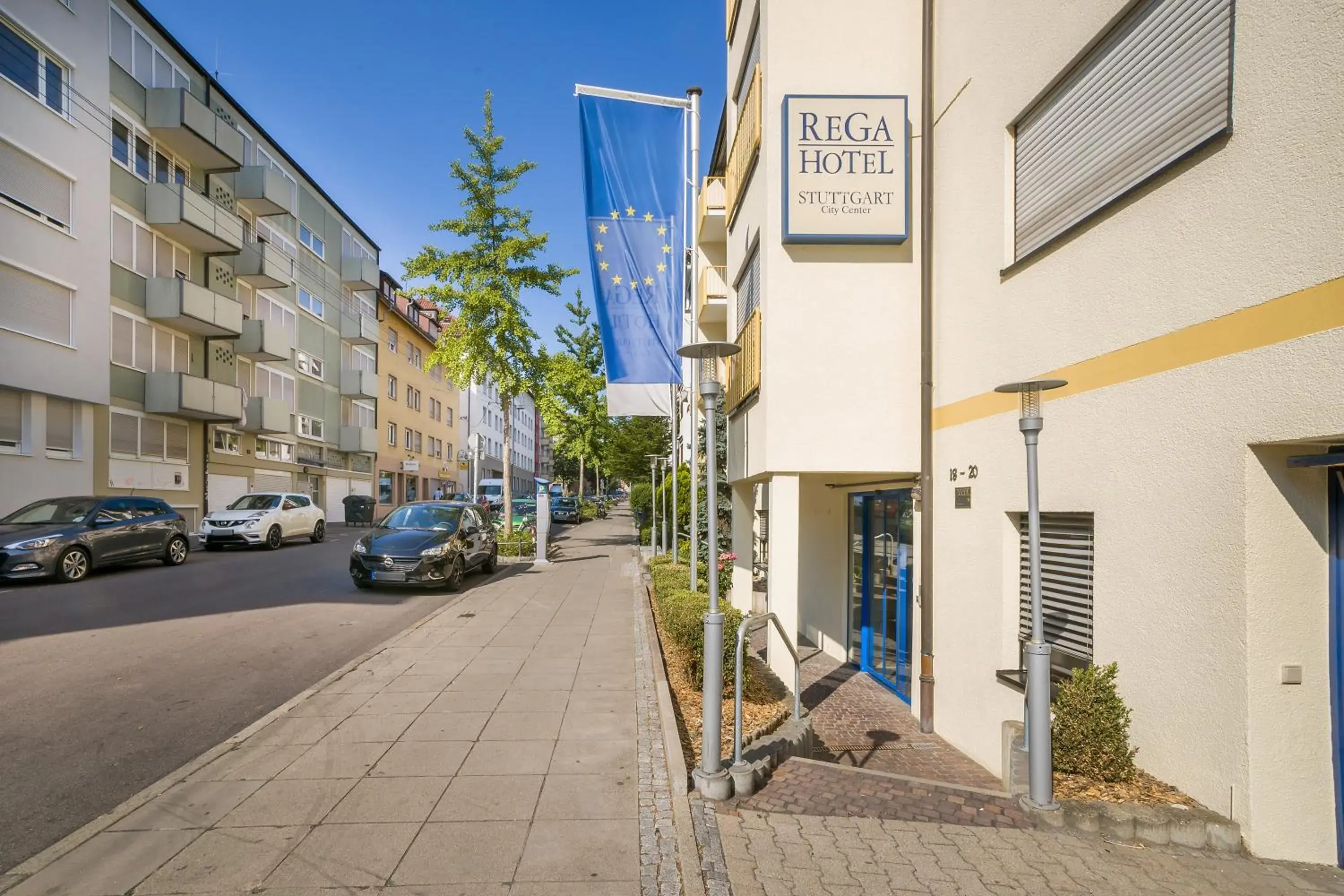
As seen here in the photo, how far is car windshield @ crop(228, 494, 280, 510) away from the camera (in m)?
21.2

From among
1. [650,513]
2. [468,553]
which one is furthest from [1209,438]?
[650,513]

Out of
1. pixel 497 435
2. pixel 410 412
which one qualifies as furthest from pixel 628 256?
pixel 497 435

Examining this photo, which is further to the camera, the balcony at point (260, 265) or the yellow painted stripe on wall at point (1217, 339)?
the balcony at point (260, 265)

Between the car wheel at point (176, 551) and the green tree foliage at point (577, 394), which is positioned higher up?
the green tree foliage at point (577, 394)

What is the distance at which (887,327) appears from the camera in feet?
26.1

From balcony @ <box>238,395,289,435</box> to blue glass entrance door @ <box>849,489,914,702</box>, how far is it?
24.1m

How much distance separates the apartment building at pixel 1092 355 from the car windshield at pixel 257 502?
16785 mm

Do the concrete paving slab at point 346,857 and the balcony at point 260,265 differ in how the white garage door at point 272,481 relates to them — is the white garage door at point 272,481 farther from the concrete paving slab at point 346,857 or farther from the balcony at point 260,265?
the concrete paving slab at point 346,857

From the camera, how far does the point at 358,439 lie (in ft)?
123

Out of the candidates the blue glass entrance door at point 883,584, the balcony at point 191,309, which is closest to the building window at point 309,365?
the balcony at point 191,309

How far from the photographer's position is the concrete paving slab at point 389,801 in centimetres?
420

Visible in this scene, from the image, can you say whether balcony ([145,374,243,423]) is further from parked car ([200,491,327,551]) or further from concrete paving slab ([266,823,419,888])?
concrete paving slab ([266,823,419,888])

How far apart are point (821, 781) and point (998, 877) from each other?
135 centimetres

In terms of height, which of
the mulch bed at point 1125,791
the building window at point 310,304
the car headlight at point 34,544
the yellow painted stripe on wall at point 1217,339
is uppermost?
the building window at point 310,304
